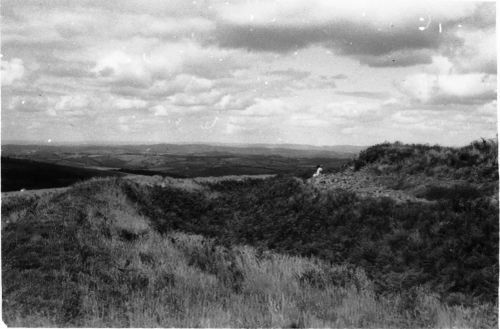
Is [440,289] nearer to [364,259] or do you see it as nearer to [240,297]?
[364,259]

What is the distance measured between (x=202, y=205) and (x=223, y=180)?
683 cm

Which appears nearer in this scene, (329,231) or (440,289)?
(440,289)

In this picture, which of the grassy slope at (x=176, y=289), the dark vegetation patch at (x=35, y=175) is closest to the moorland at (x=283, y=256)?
the grassy slope at (x=176, y=289)

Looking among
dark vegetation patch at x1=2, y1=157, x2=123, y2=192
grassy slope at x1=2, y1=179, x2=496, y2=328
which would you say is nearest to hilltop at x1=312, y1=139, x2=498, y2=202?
grassy slope at x1=2, y1=179, x2=496, y2=328

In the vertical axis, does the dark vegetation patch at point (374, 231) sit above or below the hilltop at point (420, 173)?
below

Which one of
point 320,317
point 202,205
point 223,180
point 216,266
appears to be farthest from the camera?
point 223,180

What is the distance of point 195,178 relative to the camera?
3084 cm

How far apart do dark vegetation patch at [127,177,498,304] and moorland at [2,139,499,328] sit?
0.16ft

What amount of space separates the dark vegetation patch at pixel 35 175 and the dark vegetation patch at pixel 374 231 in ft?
23.3

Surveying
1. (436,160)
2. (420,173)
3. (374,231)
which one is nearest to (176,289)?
(374,231)

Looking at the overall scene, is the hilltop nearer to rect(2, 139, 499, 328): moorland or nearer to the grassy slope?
rect(2, 139, 499, 328): moorland

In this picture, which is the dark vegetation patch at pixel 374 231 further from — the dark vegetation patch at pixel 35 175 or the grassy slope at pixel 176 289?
the dark vegetation patch at pixel 35 175

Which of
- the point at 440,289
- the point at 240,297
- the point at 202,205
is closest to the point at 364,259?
the point at 440,289

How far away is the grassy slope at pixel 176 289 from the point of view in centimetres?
676
